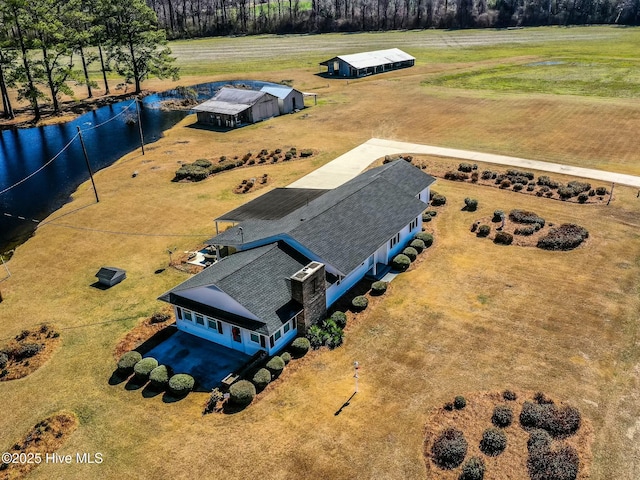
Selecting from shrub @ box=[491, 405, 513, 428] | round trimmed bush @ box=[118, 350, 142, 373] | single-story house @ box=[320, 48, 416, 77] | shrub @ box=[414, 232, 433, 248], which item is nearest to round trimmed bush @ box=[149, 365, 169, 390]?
round trimmed bush @ box=[118, 350, 142, 373]

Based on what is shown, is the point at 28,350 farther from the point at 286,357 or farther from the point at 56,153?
the point at 56,153

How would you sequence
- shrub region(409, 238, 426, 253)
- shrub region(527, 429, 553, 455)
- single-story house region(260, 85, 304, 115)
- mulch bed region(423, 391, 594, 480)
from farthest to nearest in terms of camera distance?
single-story house region(260, 85, 304, 115), shrub region(409, 238, 426, 253), shrub region(527, 429, 553, 455), mulch bed region(423, 391, 594, 480)

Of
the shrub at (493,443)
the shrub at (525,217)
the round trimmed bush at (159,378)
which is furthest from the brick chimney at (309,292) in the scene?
the shrub at (525,217)

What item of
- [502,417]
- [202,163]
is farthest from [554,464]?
[202,163]

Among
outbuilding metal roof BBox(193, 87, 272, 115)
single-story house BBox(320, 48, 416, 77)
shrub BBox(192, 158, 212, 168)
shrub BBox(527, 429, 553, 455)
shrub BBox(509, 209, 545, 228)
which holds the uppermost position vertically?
single-story house BBox(320, 48, 416, 77)

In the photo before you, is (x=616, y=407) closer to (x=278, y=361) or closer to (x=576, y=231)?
(x=278, y=361)

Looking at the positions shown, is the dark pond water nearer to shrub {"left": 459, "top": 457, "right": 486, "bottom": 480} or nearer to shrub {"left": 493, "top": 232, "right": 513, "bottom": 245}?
shrub {"left": 493, "top": 232, "right": 513, "bottom": 245}
